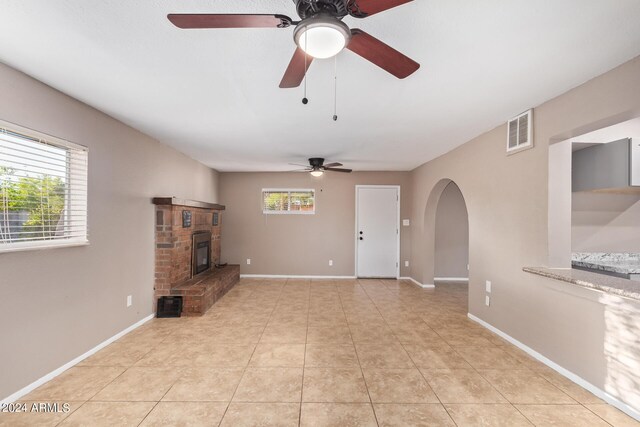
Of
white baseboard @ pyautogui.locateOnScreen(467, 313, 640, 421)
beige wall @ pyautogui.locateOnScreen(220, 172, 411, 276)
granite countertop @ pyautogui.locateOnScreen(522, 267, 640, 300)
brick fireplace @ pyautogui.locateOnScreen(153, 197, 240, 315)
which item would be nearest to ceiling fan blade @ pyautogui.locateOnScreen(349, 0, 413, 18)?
granite countertop @ pyautogui.locateOnScreen(522, 267, 640, 300)

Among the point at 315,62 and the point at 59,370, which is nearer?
the point at 315,62

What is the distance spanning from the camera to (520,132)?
2910 mm

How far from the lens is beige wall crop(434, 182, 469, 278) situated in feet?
20.0

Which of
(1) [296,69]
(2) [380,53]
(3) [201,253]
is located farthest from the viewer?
(3) [201,253]

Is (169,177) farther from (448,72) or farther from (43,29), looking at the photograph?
(448,72)

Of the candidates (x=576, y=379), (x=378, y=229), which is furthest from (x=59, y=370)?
(x=378, y=229)

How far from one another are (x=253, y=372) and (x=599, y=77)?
11.8 feet

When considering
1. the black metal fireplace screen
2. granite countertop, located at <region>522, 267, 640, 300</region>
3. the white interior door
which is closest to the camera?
granite countertop, located at <region>522, 267, 640, 300</region>

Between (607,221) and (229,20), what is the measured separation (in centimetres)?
488

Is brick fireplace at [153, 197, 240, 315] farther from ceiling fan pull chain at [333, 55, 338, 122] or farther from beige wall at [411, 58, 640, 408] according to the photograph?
beige wall at [411, 58, 640, 408]

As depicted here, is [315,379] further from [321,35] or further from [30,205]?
[30,205]

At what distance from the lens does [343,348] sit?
2.95 metres

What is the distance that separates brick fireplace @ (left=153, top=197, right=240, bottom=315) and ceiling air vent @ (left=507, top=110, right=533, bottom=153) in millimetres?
4158

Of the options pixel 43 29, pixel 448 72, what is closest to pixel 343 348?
pixel 448 72
